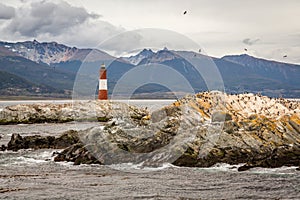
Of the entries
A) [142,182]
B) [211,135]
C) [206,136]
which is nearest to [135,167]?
[142,182]

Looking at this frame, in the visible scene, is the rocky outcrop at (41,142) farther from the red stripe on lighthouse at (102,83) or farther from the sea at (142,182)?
the red stripe on lighthouse at (102,83)

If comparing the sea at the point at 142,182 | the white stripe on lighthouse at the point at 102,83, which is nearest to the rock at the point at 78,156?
the sea at the point at 142,182

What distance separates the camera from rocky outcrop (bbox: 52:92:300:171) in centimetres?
2775

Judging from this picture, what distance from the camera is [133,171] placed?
2617 cm

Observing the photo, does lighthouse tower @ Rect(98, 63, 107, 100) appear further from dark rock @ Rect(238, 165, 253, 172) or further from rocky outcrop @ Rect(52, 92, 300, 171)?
dark rock @ Rect(238, 165, 253, 172)

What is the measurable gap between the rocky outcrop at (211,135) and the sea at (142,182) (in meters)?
1.20

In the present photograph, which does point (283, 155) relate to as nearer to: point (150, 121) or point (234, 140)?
point (234, 140)

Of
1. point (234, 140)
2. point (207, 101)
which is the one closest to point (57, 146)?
point (207, 101)

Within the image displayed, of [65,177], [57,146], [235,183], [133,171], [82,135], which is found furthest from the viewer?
[57,146]

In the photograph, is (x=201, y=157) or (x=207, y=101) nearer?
(x=201, y=157)

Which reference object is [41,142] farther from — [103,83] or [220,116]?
[103,83]

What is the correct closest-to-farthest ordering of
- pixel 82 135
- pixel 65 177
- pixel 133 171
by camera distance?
1. pixel 65 177
2. pixel 133 171
3. pixel 82 135

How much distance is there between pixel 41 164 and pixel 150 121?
949cm

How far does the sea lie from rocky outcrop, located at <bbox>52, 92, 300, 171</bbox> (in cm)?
120
